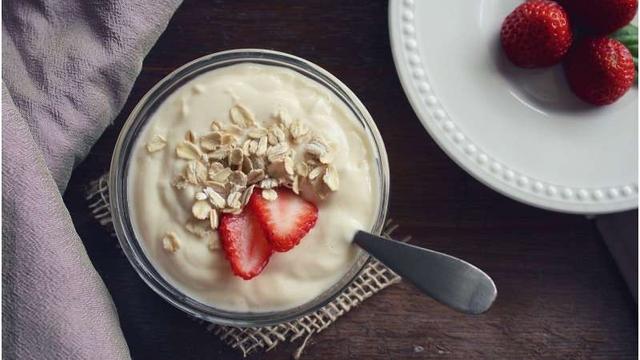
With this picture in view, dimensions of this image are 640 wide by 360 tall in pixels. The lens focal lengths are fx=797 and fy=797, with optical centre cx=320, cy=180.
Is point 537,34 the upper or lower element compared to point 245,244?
upper

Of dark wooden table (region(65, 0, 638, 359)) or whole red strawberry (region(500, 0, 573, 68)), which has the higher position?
whole red strawberry (region(500, 0, 573, 68))

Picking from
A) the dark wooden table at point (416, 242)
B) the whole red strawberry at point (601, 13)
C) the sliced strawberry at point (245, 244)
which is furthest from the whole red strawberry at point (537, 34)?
the sliced strawberry at point (245, 244)

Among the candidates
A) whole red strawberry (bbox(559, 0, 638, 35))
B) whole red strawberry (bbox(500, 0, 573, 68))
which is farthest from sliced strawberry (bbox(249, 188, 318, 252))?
whole red strawberry (bbox(559, 0, 638, 35))

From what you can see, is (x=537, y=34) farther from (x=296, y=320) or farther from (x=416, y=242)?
(x=296, y=320)

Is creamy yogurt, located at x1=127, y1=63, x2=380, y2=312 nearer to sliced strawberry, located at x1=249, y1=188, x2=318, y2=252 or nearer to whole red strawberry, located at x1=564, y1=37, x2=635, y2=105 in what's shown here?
sliced strawberry, located at x1=249, y1=188, x2=318, y2=252

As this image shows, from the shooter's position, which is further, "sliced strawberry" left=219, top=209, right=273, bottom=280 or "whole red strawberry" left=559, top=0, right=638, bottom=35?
"whole red strawberry" left=559, top=0, right=638, bottom=35

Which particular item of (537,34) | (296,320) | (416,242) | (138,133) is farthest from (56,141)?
(537,34)
